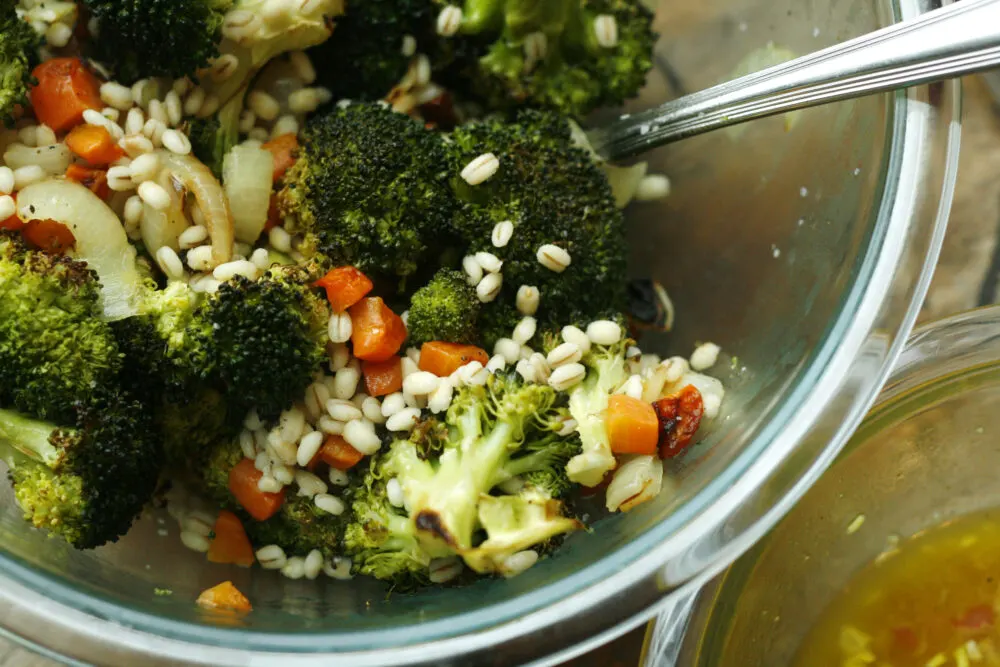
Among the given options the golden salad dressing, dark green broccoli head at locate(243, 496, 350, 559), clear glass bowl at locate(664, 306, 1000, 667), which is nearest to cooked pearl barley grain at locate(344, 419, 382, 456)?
dark green broccoli head at locate(243, 496, 350, 559)

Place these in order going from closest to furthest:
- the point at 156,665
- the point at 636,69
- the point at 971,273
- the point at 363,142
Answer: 1. the point at 156,665
2. the point at 363,142
3. the point at 636,69
4. the point at 971,273

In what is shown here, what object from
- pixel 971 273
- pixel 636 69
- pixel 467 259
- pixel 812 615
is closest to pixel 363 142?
pixel 467 259

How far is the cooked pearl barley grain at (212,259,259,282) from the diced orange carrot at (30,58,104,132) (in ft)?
1.14

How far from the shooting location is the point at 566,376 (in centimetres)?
143

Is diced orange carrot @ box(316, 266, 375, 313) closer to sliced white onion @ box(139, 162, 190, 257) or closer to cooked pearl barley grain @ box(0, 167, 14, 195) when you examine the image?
sliced white onion @ box(139, 162, 190, 257)

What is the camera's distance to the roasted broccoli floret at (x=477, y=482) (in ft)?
4.15

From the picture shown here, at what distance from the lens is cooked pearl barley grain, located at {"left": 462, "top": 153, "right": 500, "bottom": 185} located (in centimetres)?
147

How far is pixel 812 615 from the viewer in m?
1.73

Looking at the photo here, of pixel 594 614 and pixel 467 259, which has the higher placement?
pixel 467 259

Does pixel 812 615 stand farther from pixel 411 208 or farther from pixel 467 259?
pixel 411 208

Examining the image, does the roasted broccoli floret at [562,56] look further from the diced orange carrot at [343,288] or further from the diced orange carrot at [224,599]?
the diced orange carrot at [224,599]

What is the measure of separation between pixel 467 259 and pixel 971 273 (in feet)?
3.73

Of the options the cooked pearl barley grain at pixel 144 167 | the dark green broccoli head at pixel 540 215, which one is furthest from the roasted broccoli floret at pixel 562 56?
the cooked pearl barley grain at pixel 144 167

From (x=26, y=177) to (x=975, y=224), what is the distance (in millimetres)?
1821
